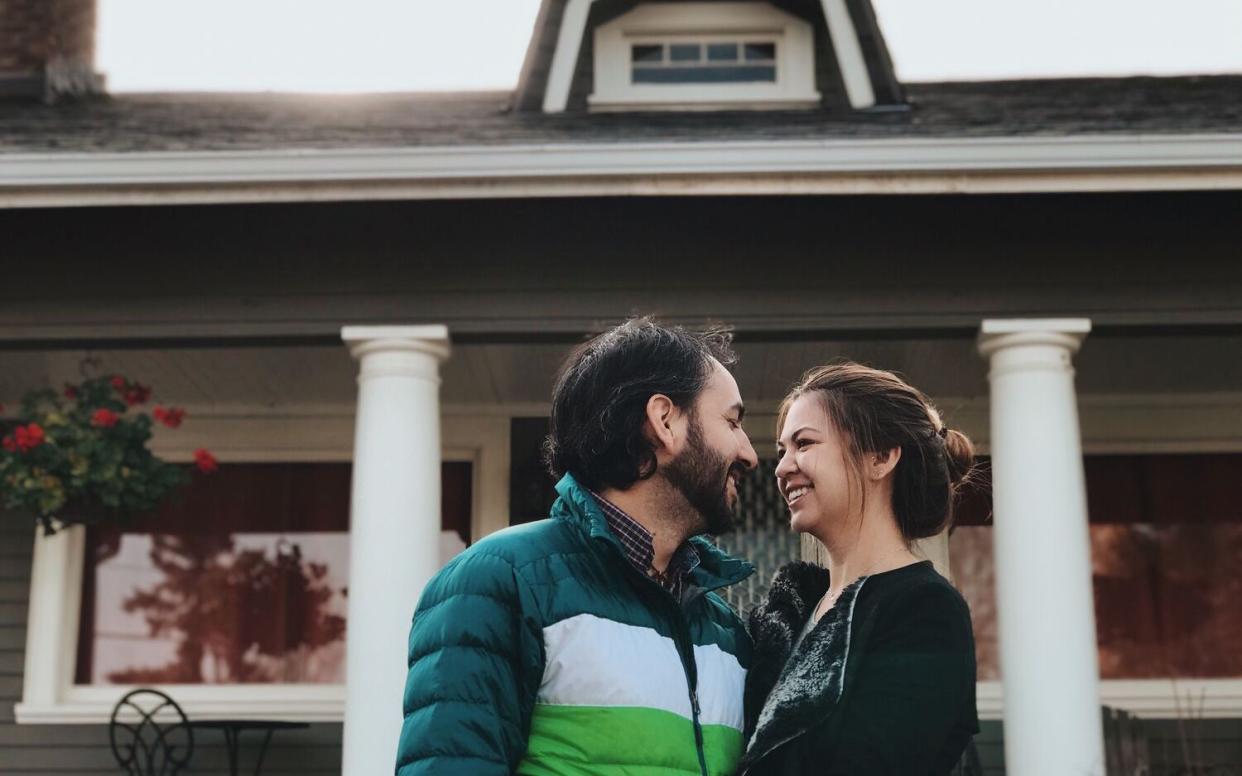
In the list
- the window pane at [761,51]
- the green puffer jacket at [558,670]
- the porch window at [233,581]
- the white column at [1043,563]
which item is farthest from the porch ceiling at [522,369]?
the green puffer jacket at [558,670]

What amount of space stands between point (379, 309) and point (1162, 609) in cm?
439

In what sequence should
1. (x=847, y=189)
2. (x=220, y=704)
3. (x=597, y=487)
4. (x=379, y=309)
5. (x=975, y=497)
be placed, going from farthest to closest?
(x=220, y=704), (x=975, y=497), (x=379, y=309), (x=847, y=189), (x=597, y=487)

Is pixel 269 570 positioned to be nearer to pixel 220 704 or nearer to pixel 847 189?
pixel 220 704

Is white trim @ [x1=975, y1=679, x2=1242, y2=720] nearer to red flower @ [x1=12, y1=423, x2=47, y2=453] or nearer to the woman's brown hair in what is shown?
red flower @ [x1=12, y1=423, x2=47, y2=453]

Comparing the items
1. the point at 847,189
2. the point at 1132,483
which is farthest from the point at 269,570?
the point at 1132,483

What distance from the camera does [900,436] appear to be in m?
2.12

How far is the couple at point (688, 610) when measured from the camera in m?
1.79

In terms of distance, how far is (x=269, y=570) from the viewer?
745 cm

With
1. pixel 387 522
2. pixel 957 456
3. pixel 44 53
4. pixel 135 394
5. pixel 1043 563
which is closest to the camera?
pixel 957 456

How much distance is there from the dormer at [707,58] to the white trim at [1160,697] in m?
3.04

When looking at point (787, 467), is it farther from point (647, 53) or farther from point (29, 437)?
point (647, 53)

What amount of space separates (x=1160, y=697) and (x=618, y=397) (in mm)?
5954

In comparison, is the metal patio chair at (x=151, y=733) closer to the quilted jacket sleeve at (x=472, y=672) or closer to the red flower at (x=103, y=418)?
the red flower at (x=103, y=418)

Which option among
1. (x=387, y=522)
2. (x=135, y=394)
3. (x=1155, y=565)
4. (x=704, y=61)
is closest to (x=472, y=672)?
(x=387, y=522)
